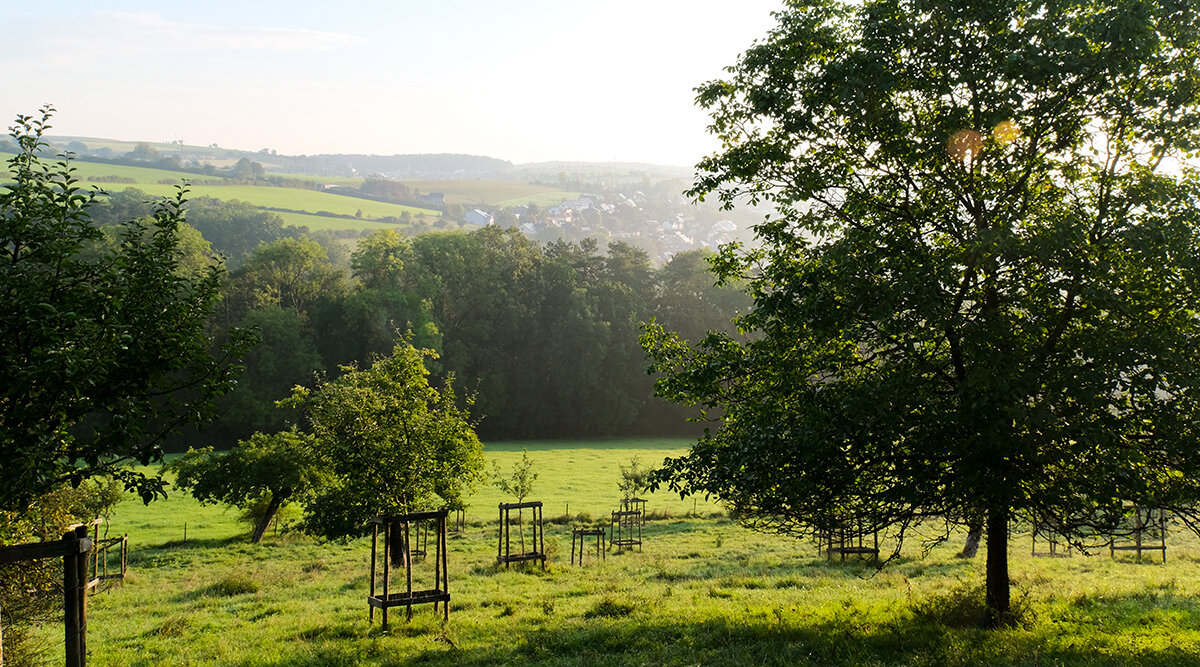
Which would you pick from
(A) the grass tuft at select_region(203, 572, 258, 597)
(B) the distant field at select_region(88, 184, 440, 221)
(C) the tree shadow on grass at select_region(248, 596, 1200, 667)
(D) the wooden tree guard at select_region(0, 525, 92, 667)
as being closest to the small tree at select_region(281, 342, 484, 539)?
(A) the grass tuft at select_region(203, 572, 258, 597)

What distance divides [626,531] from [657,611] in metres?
20.0

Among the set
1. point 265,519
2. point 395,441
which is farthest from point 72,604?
point 265,519

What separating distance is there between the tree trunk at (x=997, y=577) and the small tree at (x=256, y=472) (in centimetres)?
2574

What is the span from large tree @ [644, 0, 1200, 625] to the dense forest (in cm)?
6019

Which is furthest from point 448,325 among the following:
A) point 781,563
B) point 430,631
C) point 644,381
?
point 430,631

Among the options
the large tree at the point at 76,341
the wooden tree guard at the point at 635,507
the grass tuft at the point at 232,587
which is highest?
the large tree at the point at 76,341

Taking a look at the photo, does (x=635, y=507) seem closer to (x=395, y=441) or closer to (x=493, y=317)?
(x=395, y=441)

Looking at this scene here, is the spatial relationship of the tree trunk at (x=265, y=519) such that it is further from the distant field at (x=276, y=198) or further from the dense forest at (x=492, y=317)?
the distant field at (x=276, y=198)

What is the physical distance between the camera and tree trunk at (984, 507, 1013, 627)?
13484 millimetres

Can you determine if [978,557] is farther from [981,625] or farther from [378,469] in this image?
[378,469]

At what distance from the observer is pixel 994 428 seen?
1106 cm

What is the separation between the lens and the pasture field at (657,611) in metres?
12.6

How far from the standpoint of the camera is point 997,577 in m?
13.9

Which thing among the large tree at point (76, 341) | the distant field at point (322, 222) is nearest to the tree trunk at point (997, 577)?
the large tree at point (76, 341)
